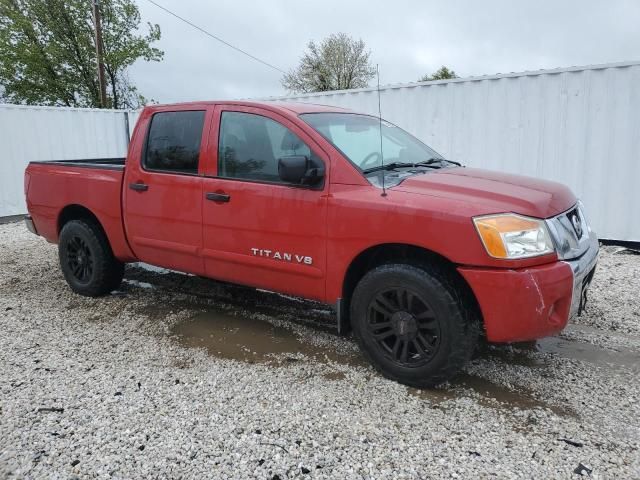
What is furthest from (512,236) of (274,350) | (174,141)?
(174,141)

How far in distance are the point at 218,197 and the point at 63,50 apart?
101ft

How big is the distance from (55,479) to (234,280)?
5.80 feet

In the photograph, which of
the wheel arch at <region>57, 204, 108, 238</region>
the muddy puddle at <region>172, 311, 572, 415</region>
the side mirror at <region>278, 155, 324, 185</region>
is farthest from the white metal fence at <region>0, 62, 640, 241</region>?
the wheel arch at <region>57, 204, 108, 238</region>

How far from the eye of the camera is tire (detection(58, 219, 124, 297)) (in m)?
4.46

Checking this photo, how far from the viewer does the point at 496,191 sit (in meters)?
2.78

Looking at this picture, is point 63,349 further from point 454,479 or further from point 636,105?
point 636,105

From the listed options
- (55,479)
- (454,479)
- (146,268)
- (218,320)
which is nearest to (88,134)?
(146,268)

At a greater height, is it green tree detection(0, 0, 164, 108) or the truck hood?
green tree detection(0, 0, 164, 108)

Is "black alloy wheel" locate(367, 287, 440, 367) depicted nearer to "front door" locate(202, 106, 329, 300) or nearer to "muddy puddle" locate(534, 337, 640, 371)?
"front door" locate(202, 106, 329, 300)

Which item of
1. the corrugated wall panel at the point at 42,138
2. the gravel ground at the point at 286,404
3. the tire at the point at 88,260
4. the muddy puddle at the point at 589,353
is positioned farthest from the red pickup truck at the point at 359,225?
the corrugated wall panel at the point at 42,138

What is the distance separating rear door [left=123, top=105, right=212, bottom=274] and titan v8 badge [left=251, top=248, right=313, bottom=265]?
1.94ft

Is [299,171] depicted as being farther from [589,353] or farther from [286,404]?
[589,353]

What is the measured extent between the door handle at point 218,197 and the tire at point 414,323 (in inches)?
47.4

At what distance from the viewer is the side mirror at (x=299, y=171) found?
2932 mm
